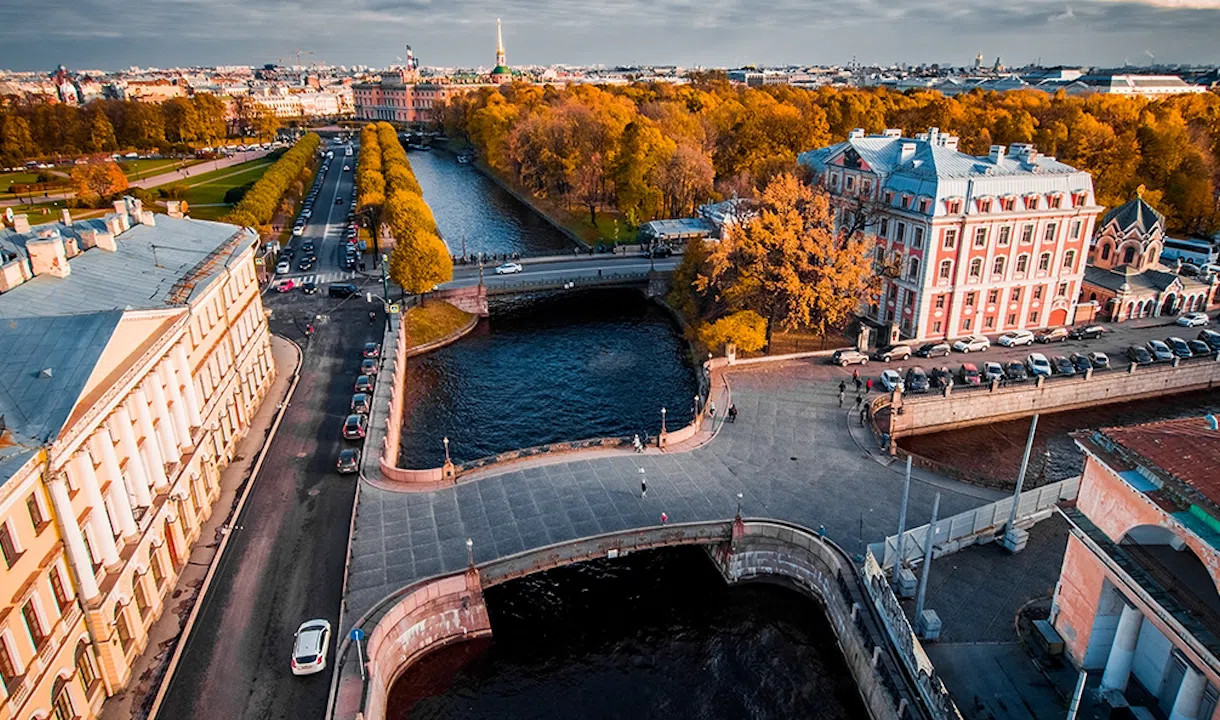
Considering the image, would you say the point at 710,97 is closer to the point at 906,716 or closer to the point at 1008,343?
the point at 1008,343

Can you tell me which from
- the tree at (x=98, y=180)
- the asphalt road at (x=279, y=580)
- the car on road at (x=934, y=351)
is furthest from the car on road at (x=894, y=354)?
the tree at (x=98, y=180)

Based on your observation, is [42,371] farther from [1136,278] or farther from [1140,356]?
[1136,278]

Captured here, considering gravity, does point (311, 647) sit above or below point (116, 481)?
below

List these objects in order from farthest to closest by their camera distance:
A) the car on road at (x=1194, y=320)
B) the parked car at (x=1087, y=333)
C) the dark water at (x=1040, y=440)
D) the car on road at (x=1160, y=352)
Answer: the car on road at (x=1194, y=320)
the parked car at (x=1087, y=333)
the car on road at (x=1160, y=352)
the dark water at (x=1040, y=440)

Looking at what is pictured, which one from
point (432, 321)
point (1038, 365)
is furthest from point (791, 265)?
point (432, 321)

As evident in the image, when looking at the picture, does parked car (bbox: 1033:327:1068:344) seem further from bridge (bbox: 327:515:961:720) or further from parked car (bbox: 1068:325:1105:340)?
bridge (bbox: 327:515:961:720)

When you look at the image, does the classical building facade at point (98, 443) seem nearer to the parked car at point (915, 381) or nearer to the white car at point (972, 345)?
the parked car at point (915, 381)
